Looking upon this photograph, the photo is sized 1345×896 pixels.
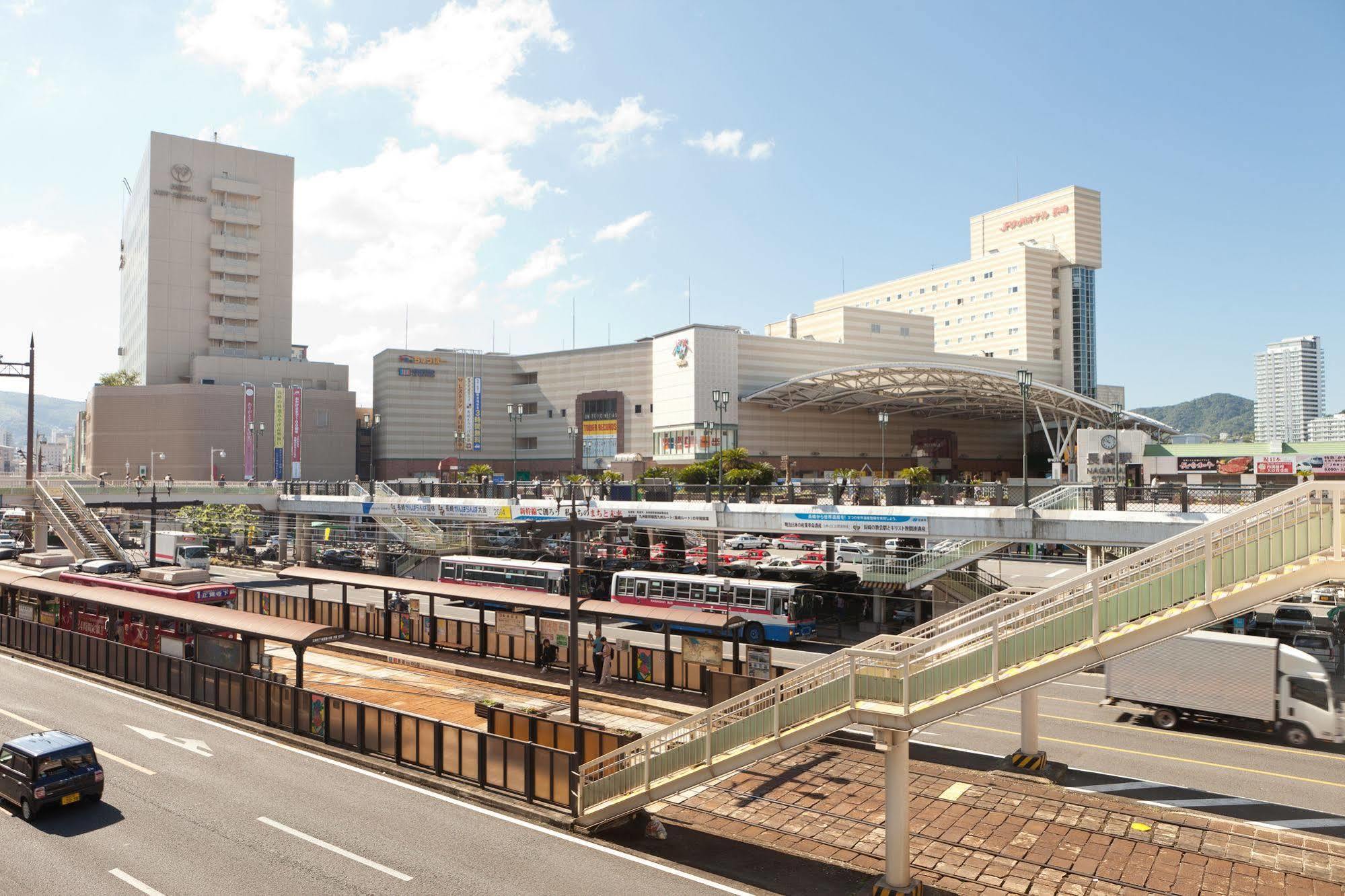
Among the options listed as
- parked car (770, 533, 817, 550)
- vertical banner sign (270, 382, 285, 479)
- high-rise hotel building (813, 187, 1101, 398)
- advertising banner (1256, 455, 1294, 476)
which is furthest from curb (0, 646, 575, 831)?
high-rise hotel building (813, 187, 1101, 398)

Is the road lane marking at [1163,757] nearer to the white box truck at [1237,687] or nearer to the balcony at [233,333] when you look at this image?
the white box truck at [1237,687]

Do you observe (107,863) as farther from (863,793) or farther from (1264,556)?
(1264,556)

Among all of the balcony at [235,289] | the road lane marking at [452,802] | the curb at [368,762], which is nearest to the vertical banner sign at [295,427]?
the balcony at [235,289]

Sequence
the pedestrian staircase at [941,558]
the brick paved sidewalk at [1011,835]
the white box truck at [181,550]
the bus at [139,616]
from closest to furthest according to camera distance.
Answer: the brick paved sidewalk at [1011,835], the bus at [139,616], the pedestrian staircase at [941,558], the white box truck at [181,550]

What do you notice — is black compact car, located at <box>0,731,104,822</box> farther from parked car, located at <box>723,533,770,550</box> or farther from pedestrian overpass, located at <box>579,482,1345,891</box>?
parked car, located at <box>723,533,770,550</box>

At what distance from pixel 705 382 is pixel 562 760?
86087 millimetres

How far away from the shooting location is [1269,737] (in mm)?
24078

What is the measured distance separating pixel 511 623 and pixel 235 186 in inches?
4356

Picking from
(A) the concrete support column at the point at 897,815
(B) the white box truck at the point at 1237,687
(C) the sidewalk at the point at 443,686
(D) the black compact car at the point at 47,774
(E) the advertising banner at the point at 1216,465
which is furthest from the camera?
(E) the advertising banner at the point at 1216,465

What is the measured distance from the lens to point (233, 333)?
119 m

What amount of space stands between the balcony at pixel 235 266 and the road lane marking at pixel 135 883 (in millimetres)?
119805

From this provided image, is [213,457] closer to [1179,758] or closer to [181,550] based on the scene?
[181,550]

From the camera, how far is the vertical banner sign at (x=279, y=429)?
110m

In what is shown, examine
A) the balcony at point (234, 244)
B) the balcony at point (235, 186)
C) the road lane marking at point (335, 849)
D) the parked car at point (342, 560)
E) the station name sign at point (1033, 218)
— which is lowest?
the road lane marking at point (335, 849)
